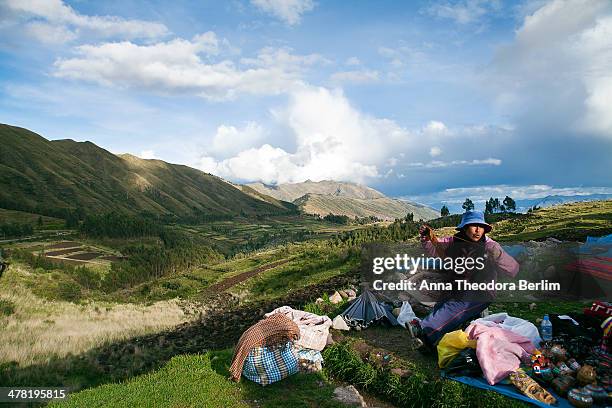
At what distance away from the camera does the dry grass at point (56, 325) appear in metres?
17.0

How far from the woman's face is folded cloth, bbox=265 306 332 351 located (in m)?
5.65

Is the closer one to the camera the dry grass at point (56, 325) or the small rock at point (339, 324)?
the small rock at point (339, 324)

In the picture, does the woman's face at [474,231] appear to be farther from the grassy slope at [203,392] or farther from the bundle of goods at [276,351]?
the bundle of goods at [276,351]

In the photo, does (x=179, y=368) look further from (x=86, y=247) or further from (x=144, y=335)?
(x=86, y=247)

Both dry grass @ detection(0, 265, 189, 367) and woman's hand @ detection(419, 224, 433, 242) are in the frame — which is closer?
woman's hand @ detection(419, 224, 433, 242)

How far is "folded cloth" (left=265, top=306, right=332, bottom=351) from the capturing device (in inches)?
449

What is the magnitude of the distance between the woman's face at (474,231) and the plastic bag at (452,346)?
97.7 inches

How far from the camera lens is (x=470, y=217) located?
943 centimetres

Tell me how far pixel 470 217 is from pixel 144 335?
2037cm

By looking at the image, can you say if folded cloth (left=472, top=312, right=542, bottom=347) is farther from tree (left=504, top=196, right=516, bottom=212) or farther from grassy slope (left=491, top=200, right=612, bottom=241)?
tree (left=504, top=196, right=516, bottom=212)

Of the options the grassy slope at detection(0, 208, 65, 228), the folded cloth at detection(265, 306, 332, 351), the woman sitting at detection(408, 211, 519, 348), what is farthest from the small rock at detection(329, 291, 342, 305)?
the grassy slope at detection(0, 208, 65, 228)

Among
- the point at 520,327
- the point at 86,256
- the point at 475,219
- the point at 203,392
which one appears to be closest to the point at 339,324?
the point at 203,392

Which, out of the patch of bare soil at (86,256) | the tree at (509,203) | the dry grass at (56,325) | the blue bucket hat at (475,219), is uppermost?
the tree at (509,203)

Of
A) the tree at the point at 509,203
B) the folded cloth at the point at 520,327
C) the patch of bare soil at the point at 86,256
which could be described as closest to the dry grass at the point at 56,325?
the folded cloth at the point at 520,327
